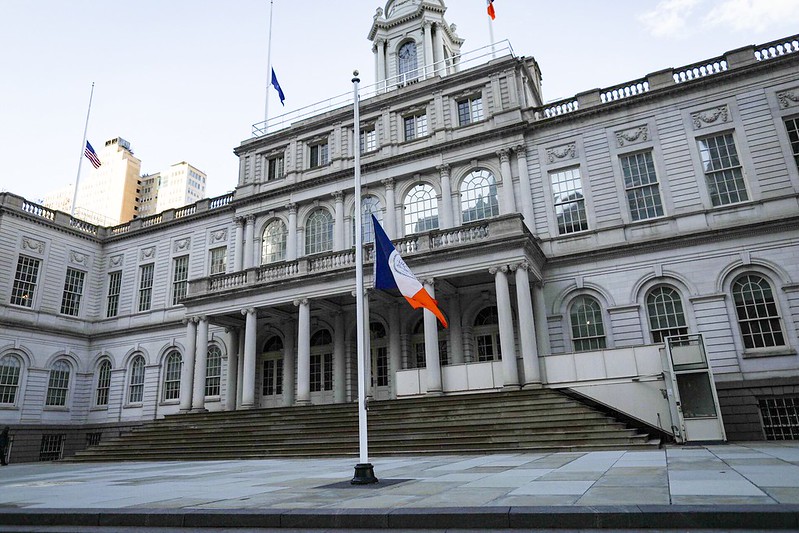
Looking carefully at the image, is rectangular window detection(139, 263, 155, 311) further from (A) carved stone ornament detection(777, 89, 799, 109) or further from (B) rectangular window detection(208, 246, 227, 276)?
(A) carved stone ornament detection(777, 89, 799, 109)

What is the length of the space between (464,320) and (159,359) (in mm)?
18602

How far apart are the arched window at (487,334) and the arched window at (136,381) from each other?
20.4 metres

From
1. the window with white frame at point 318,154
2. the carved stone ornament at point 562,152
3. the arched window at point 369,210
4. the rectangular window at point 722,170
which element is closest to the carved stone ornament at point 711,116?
the rectangular window at point 722,170

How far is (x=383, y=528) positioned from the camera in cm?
532

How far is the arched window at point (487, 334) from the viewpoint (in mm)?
23469

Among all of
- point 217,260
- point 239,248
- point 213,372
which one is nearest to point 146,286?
point 217,260

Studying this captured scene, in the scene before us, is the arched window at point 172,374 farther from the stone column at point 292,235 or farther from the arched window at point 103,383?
the stone column at point 292,235

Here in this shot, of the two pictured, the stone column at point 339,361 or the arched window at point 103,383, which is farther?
the arched window at point 103,383

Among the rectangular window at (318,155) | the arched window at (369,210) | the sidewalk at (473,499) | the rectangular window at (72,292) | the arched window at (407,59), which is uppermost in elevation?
the arched window at (407,59)

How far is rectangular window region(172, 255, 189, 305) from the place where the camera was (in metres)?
32.0

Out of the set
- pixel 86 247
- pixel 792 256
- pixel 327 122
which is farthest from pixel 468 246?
pixel 86 247

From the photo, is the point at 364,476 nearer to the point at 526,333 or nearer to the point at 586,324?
the point at 526,333

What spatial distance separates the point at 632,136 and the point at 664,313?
7.76 m

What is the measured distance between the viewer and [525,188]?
2412cm
